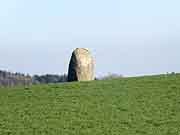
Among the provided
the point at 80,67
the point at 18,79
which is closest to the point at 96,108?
the point at 80,67

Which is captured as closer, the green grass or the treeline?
the green grass

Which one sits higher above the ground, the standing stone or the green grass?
the standing stone

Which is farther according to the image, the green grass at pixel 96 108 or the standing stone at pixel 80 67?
the standing stone at pixel 80 67

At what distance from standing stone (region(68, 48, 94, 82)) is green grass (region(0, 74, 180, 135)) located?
11.3 ft

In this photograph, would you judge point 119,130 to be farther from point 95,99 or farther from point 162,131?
point 95,99

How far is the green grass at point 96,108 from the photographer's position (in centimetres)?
1640

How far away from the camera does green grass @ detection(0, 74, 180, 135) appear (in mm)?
16400

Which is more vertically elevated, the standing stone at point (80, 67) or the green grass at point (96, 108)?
the standing stone at point (80, 67)

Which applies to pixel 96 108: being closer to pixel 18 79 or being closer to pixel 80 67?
pixel 80 67

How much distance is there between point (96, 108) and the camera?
18922 mm

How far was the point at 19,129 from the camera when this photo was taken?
16.5 meters

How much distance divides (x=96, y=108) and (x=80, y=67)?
864 cm

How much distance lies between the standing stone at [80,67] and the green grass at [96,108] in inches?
135

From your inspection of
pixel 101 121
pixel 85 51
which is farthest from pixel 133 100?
pixel 85 51
